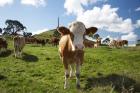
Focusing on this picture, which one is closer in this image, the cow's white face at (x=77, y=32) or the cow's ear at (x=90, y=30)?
the cow's white face at (x=77, y=32)

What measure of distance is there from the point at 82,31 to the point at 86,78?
3663mm

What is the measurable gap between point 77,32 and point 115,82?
339 centimetres

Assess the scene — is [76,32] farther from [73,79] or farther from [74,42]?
[73,79]

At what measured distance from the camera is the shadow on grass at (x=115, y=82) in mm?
13992

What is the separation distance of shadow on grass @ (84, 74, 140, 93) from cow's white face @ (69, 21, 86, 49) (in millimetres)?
2397

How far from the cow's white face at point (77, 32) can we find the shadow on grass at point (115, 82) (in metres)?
2.40

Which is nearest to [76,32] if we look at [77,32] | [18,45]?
[77,32]

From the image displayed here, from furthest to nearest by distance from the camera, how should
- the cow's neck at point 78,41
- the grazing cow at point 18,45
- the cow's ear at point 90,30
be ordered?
the grazing cow at point 18,45, the cow's ear at point 90,30, the cow's neck at point 78,41

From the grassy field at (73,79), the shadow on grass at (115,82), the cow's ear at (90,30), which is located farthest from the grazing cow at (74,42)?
the grassy field at (73,79)

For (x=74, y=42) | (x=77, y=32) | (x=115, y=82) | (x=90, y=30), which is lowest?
(x=115, y=82)

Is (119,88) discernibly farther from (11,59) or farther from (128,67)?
(11,59)

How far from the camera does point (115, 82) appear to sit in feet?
48.8

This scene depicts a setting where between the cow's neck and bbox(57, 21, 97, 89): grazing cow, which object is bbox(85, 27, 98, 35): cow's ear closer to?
bbox(57, 21, 97, 89): grazing cow

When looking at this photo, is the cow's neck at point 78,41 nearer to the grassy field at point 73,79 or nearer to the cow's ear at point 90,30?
the cow's ear at point 90,30
